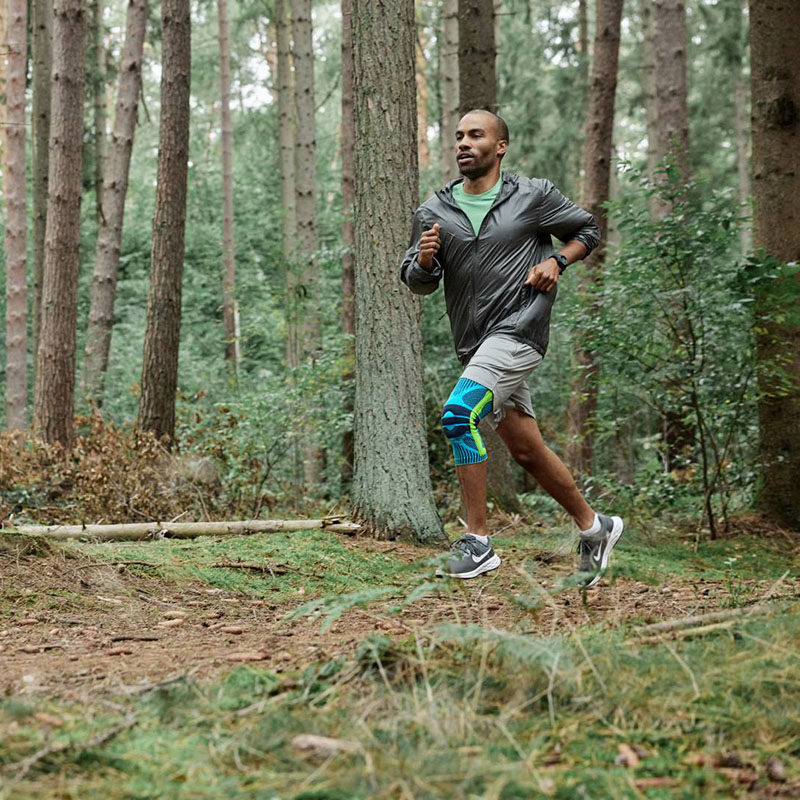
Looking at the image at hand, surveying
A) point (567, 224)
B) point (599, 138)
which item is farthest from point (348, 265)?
point (567, 224)

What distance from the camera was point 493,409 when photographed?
16.6 feet

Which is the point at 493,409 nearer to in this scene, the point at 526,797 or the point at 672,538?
the point at 526,797

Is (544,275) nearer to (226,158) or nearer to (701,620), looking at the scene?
(701,620)

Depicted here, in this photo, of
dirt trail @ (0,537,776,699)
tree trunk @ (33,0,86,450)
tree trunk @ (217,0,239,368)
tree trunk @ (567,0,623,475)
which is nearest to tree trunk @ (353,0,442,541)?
dirt trail @ (0,537,776,699)

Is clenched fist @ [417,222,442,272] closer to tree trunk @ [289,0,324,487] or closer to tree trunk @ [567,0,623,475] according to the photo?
A: tree trunk @ [567,0,623,475]

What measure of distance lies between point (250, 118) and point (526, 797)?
29.9m

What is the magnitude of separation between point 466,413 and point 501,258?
864 millimetres

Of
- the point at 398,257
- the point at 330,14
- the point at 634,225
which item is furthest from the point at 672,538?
the point at 330,14

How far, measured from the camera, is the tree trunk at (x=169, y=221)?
1143 centimetres

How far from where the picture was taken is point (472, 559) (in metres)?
5.07

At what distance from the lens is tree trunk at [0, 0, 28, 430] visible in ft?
53.0

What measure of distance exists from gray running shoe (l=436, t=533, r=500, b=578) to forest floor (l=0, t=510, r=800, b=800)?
1.55ft

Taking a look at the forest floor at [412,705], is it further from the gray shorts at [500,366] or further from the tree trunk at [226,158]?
the tree trunk at [226,158]

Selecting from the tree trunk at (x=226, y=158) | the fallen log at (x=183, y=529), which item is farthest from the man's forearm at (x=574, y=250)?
the tree trunk at (x=226, y=158)
